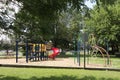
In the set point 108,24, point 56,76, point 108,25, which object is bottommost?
point 56,76

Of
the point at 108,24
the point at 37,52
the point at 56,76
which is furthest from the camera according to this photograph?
the point at 108,24

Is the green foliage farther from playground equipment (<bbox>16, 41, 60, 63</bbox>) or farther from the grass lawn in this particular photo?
the grass lawn

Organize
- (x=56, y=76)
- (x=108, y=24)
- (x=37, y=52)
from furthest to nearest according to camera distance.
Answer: (x=108, y=24) → (x=37, y=52) → (x=56, y=76)

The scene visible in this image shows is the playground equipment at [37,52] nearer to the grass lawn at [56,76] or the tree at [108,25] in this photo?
the tree at [108,25]

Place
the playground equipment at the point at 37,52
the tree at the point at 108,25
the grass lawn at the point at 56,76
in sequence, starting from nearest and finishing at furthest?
1. the grass lawn at the point at 56,76
2. the playground equipment at the point at 37,52
3. the tree at the point at 108,25

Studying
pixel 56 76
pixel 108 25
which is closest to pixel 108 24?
pixel 108 25

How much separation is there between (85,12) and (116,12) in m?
35.4

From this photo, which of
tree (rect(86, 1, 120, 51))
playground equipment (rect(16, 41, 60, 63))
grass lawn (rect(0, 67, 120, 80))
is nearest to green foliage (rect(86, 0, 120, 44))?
tree (rect(86, 1, 120, 51))

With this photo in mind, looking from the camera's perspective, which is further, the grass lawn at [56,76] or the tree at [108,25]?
the tree at [108,25]

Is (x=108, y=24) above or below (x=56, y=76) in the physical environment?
above

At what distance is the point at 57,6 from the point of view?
1192cm

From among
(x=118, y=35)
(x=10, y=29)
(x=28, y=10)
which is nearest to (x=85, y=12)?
(x=28, y=10)

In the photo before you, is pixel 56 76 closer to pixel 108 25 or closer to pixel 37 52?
pixel 37 52

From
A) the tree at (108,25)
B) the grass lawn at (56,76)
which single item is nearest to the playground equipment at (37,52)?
the tree at (108,25)
